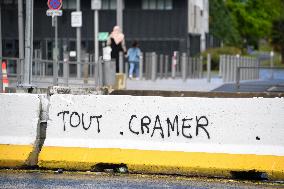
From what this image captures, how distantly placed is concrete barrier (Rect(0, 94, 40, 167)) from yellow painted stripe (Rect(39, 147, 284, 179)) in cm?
28

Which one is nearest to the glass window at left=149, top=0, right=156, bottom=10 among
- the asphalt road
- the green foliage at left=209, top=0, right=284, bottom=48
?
the asphalt road

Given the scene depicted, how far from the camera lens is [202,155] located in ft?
36.7

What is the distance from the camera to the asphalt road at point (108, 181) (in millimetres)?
10344

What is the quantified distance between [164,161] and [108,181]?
904 mm

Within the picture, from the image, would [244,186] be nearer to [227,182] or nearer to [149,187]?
[227,182]

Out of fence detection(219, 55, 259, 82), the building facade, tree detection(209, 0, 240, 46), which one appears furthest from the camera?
tree detection(209, 0, 240, 46)

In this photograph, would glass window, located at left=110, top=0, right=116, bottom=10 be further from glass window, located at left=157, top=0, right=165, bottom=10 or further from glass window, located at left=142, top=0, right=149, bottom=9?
glass window, located at left=157, top=0, right=165, bottom=10

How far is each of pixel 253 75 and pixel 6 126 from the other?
22.2 metres

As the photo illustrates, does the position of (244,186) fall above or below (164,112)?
below

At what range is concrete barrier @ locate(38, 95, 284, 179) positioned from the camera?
11055mm

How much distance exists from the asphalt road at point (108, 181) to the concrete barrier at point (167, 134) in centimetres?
20

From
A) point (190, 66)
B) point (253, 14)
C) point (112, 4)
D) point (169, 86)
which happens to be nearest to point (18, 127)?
point (169, 86)

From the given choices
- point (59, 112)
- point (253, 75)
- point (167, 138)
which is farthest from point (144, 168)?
point (253, 75)

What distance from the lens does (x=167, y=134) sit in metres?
11.4
